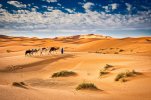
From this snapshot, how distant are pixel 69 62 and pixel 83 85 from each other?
40.9 feet

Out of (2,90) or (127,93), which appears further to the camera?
(127,93)

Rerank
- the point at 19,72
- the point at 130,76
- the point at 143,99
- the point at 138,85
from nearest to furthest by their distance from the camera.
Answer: the point at 143,99 → the point at 138,85 → the point at 130,76 → the point at 19,72

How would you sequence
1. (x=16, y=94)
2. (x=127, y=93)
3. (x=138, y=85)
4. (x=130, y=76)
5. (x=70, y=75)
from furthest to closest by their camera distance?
1. (x=70, y=75)
2. (x=130, y=76)
3. (x=138, y=85)
4. (x=127, y=93)
5. (x=16, y=94)

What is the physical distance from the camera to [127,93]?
882 cm

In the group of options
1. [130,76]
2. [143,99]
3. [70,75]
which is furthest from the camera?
[70,75]

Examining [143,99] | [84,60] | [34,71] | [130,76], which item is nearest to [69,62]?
[84,60]

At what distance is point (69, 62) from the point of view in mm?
21797

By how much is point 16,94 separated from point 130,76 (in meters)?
7.01

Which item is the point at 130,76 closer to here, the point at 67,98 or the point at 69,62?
the point at 67,98

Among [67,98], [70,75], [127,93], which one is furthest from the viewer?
[70,75]

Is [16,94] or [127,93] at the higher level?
[16,94]

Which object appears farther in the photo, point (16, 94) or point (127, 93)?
point (127, 93)

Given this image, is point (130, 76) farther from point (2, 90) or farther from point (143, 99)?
point (2, 90)

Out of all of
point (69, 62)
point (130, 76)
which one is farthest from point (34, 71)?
point (130, 76)
